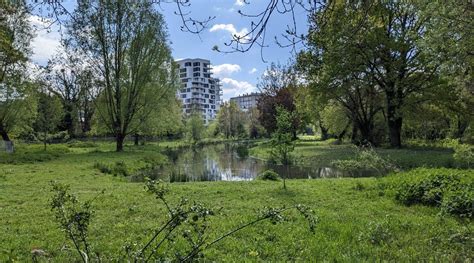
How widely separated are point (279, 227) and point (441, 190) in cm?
457

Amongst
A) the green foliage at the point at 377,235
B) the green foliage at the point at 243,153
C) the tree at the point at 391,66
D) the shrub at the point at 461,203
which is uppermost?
the tree at the point at 391,66

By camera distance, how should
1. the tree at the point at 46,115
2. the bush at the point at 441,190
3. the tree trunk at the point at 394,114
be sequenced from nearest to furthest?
the bush at the point at 441,190
the tree trunk at the point at 394,114
the tree at the point at 46,115

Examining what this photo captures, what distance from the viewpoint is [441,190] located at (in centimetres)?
803

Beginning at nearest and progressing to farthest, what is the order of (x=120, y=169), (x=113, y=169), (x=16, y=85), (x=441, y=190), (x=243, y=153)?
(x=441, y=190) → (x=113, y=169) → (x=120, y=169) → (x=16, y=85) → (x=243, y=153)

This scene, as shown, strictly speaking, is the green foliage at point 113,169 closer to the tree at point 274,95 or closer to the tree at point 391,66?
the tree at point 391,66

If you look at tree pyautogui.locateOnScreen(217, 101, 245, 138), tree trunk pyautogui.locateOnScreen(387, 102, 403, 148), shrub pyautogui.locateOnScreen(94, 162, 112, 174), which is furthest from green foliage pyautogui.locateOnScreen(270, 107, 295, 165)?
tree pyautogui.locateOnScreen(217, 101, 245, 138)

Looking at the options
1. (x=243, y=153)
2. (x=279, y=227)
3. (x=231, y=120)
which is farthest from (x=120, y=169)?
(x=231, y=120)

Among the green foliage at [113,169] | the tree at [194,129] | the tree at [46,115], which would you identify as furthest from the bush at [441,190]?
the tree at [194,129]

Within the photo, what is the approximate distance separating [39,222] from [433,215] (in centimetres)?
868

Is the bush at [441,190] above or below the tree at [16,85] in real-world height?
below

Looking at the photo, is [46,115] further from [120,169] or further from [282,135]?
[282,135]

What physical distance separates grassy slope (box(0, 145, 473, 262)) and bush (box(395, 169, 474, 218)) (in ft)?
1.23

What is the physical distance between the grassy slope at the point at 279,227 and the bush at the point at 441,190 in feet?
1.23

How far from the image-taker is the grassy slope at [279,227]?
5011 mm
